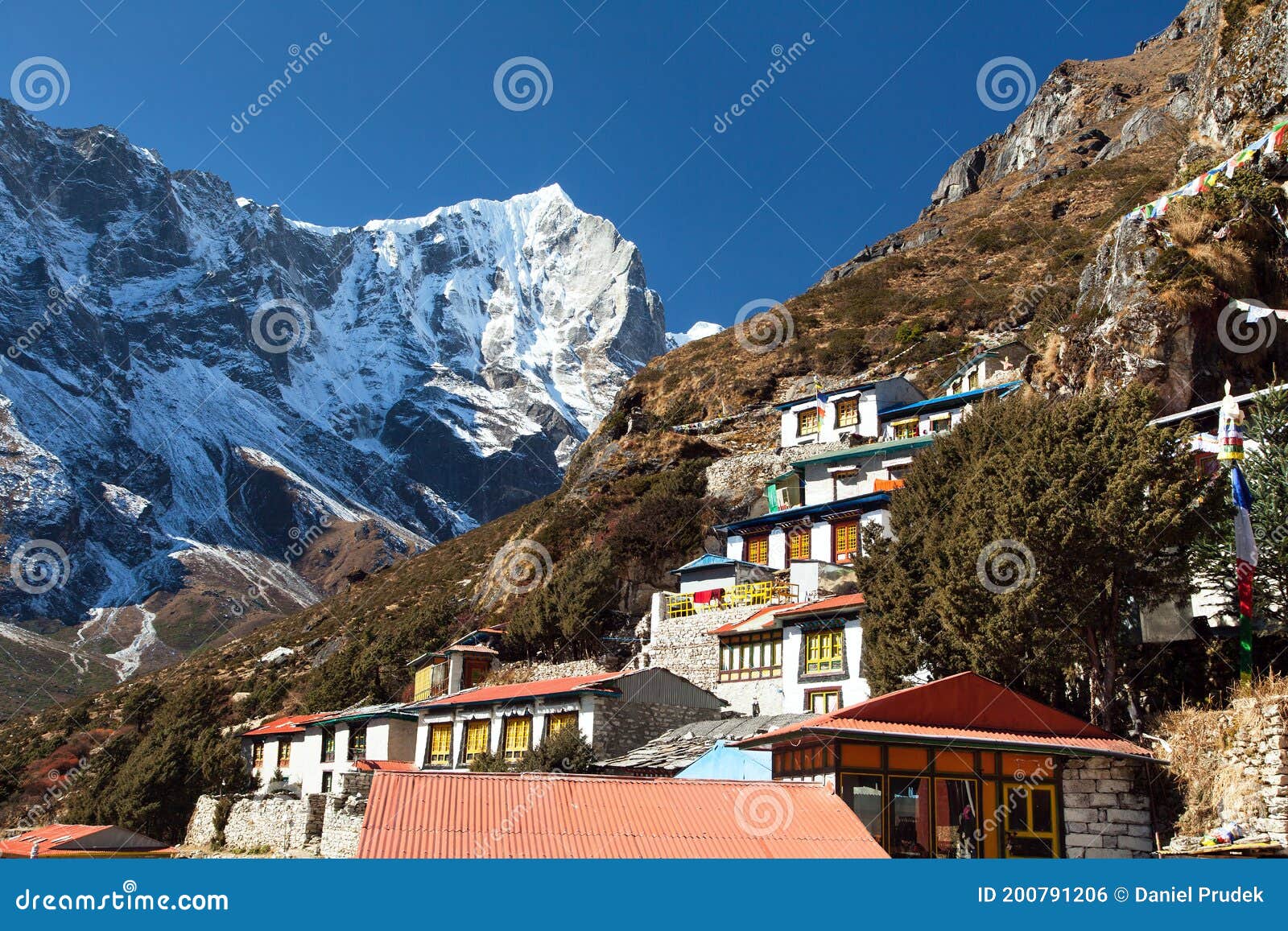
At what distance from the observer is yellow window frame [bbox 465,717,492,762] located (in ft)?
120

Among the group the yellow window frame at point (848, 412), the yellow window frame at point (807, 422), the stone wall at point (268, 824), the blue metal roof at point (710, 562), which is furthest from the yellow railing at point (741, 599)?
the yellow window frame at point (807, 422)

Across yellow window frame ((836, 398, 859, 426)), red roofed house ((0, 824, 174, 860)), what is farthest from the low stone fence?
yellow window frame ((836, 398, 859, 426))

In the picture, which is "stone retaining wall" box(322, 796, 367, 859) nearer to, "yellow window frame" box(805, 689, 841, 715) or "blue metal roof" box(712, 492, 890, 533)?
"yellow window frame" box(805, 689, 841, 715)

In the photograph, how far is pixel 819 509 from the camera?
42.6m

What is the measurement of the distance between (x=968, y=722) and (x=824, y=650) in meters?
10.8

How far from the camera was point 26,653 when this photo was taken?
132 m

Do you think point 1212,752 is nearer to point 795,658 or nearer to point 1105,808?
point 1105,808

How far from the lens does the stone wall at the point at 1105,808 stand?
20594 millimetres

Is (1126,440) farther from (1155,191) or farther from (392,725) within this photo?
(1155,191)

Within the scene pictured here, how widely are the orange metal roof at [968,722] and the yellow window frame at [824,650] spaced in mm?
9606

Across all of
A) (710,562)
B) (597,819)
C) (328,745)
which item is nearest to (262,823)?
(328,745)

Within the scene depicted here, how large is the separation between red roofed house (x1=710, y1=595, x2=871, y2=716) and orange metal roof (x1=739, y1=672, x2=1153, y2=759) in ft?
28.0

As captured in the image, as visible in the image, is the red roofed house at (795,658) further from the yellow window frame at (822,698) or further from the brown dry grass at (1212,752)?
the brown dry grass at (1212,752)

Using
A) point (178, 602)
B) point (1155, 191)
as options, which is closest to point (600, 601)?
point (1155, 191)
